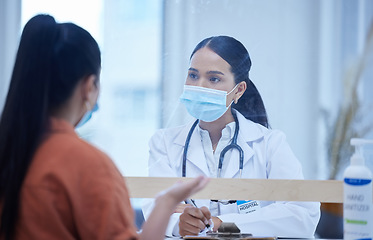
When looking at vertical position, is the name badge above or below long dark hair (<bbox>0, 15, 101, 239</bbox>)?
below

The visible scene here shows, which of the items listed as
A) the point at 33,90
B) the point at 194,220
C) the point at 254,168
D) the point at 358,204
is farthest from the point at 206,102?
the point at 33,90

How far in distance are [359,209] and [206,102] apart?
655 millimetres

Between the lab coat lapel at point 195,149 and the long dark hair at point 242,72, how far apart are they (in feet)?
0.58

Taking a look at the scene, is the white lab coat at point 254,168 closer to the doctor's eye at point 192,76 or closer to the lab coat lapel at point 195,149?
the lab coat lapel at point 195,149

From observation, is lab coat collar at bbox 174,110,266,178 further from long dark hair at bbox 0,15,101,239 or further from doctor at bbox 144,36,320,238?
long dark hair at bbox 0,15,101,239

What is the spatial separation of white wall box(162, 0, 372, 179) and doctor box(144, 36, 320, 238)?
0.04 metres

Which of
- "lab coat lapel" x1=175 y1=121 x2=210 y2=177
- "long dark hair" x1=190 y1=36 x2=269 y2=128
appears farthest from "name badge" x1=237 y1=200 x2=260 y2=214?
"long dark hair" x1=190 y1=36 x2=269 y2=128

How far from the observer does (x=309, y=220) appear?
5.29 feet

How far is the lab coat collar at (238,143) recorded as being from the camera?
164 cm

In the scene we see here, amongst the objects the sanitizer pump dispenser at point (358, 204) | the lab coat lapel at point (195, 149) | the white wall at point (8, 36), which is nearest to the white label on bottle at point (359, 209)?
the sanitizer pump dispenser at point (358, 204)

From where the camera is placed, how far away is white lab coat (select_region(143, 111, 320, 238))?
5.20ft

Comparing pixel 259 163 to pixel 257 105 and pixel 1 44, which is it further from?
pixel 1 44

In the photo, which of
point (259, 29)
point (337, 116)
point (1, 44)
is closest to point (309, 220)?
point (337, 116)

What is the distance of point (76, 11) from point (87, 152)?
3.56 ft
